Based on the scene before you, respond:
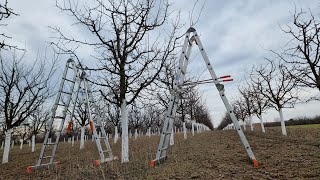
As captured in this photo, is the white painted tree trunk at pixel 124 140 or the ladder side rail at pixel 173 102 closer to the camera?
the ladder side rail at pixel 173 102

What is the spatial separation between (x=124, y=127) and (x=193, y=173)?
11.0ft

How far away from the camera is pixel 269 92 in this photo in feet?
60.8

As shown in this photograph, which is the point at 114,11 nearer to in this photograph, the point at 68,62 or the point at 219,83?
the point at 68,62

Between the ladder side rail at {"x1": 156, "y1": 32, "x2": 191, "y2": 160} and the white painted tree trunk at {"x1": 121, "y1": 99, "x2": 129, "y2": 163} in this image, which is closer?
the ladder side rail at {"x1": 156, "y1": 32, "x2": 191, "y2": 160}

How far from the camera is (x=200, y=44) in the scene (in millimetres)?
6277

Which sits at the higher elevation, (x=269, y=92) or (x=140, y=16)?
(x=140, y=16)

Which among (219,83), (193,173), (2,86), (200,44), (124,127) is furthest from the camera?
(2,86)

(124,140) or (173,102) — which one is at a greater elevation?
(173,102)

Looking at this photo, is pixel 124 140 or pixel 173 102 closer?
pixel 173 102

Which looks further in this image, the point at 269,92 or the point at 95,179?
the point at 269,92

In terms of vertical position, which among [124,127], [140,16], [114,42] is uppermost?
[140,16]

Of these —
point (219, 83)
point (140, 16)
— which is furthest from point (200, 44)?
point (140, 16)

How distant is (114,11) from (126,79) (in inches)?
97.5

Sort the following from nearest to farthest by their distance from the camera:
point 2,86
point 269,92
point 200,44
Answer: point 200,44 → point 2,86 → point 269,92
